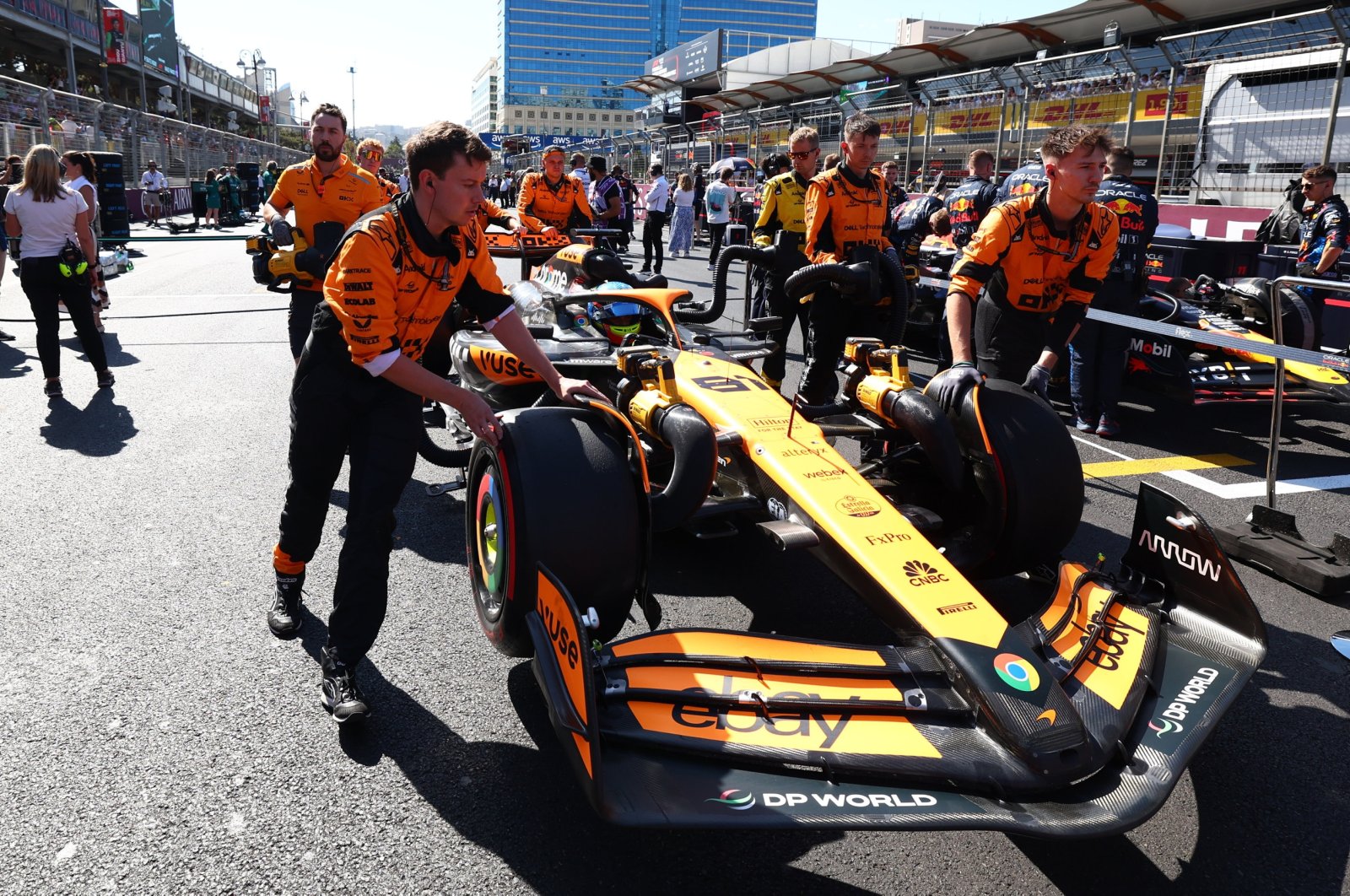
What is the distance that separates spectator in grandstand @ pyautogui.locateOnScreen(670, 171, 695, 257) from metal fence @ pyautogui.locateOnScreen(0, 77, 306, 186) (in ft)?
41.7

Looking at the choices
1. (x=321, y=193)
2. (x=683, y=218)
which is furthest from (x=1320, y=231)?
(x=683, y=218)

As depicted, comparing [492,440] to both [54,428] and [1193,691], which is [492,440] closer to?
[1193,691]

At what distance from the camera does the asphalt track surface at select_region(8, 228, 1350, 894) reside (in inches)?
87.3

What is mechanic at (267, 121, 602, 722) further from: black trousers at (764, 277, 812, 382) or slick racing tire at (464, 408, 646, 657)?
black trousers at (764, 277, 812, 382)

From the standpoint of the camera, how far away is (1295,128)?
11141mm

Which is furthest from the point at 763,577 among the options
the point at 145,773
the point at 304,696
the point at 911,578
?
the point at 145,773

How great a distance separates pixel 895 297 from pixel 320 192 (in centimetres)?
330

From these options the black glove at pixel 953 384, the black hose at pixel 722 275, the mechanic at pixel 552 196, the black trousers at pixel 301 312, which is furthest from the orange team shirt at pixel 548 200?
Result: the black glove at pixel 953 384

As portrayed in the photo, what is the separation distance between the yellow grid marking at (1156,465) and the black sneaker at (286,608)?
14.4 feet

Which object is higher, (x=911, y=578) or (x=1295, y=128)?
(x=1295, y=128)

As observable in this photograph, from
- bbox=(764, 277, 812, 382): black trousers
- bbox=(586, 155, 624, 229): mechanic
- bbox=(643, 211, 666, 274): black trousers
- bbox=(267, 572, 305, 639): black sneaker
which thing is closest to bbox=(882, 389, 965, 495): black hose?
bbox=(764, 277, 812, 382): black trousers

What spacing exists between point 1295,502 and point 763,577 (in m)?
3.28

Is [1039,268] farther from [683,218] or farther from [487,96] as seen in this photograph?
[487,96]

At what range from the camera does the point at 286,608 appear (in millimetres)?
3416
